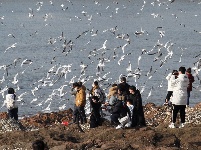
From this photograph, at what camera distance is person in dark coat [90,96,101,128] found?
67.3 feet

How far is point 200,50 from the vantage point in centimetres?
7900

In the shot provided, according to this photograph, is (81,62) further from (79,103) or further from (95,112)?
(95,112)

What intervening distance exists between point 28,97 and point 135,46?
36574 mm

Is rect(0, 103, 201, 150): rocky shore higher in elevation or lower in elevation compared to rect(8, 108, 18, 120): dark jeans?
lower

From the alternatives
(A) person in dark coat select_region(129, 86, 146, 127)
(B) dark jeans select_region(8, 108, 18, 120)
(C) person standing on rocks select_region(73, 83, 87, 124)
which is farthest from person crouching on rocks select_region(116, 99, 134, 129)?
(B) dark jeans select_region(8, 108, 18, 120)

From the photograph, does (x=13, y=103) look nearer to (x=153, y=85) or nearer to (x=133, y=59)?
(x=153, y=85)

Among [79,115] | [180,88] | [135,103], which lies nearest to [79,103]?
[79,115]

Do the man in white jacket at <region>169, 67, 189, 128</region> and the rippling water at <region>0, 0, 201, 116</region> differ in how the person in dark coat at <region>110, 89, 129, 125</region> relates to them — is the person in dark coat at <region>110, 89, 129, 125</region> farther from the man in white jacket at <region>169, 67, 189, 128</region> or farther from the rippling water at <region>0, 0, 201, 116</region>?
the rippling water at <region>0, 0, 201, 116</region>

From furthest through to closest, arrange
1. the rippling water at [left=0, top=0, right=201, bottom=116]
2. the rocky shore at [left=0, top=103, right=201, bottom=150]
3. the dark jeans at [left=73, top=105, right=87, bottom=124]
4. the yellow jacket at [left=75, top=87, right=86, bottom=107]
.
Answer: the rippling water at [left=0, top=0, right=201, bottom=116]
the dark jeans at [left=73, top=105, right=87, bottom=124]
the yellow jacket at [left=75, top=87, right=86, bottom=107]
the rocky shore at [left=0, top=103, right=201, bottom=150]

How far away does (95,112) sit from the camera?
2069 centimetres

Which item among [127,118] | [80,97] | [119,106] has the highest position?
[80,97]

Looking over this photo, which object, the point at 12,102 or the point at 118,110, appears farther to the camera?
the point at 12,102

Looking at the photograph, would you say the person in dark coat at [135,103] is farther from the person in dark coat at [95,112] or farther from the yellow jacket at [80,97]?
the yellow jacket at [80,97]

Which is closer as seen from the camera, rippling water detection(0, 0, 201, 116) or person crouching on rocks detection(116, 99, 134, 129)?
person crouching on rocks detection(116, 99, 134, 129)
